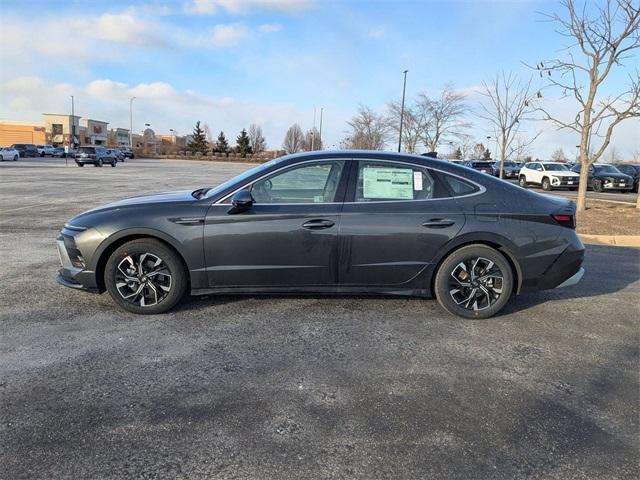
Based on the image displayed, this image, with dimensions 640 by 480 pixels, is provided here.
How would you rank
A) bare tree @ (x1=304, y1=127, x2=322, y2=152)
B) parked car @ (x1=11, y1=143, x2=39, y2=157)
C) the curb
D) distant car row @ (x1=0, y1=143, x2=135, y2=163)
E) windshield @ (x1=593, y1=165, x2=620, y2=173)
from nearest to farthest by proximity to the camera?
the curb
windshield @ (x1=593, y1=165, x2=620, y2=173)
distant car row @ (x1=0, y1=143, x2=135, y2=163)
parked car @ (x1=11, y1=143, x2=39, y2=157)
bare tree @ (x1=304, y1=127, x2=322, y2=152)

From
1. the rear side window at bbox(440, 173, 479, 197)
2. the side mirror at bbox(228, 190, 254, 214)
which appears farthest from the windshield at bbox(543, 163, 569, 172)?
the side mirror at bbox(228, 190, 254, 214)

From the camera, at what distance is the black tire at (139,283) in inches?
168

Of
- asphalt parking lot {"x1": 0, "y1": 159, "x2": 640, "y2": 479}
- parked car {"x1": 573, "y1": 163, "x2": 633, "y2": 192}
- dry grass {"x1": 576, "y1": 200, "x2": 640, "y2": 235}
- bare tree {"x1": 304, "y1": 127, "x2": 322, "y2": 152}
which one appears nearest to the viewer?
asphalt parking lot {"x1": 0, "y1": 159, "x2": 640, "y2": 479}

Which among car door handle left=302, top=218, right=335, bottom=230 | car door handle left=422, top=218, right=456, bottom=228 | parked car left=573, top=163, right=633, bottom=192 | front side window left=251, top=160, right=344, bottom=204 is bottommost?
car door handle left=302, top=218, right=335, bottom=230

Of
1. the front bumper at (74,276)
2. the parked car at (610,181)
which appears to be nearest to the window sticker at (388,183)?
the front bumper at (74,276)

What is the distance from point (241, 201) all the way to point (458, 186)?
2.07 m

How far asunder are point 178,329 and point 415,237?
2273 millimetres

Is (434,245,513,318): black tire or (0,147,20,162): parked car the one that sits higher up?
(0,147,20,162): parked car

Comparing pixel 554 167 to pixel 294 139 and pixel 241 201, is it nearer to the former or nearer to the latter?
pixel 241 201

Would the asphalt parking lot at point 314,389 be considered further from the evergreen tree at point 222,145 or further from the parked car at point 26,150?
the evergreen tree at point 222,145

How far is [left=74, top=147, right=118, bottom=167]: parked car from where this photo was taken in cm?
4088

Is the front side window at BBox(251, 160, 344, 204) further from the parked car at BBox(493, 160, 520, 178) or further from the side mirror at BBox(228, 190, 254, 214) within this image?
the parked car at BBox(493, 160, 520, 178)

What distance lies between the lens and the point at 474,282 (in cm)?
449

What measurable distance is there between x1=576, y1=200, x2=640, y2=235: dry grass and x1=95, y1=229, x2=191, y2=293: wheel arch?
856 centimetres
